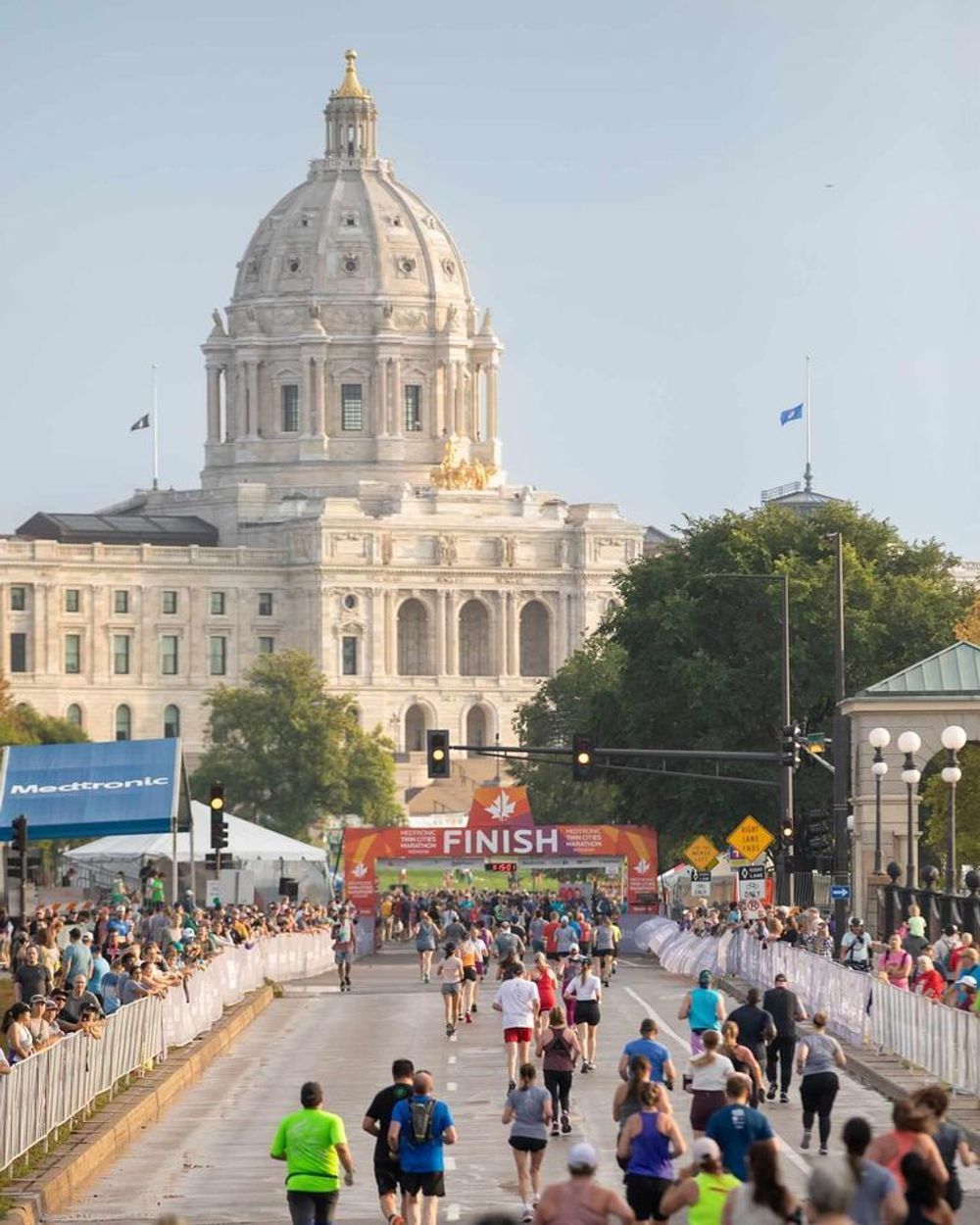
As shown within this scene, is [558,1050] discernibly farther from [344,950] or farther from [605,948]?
[344,950]

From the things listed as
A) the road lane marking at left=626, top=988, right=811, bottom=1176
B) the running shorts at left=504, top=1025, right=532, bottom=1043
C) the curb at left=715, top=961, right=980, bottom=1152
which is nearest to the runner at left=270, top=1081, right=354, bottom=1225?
the road lane marking at left=626, top=988, right=811, bottom=1176

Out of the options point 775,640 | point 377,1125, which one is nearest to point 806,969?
point 377,1125

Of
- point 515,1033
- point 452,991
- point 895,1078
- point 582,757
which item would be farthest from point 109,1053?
point 582,757

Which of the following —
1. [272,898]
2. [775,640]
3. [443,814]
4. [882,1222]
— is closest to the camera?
[882,1222]

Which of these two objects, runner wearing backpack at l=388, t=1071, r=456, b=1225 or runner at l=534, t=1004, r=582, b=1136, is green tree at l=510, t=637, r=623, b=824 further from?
runner wearing backpack at l=388, t=1071, r=456, b=1225

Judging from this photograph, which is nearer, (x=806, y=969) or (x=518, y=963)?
(x=518, y=963)

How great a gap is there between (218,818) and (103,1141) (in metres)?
41.3

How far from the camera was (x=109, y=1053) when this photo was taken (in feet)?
125

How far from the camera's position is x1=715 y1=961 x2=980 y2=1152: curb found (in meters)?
35.5

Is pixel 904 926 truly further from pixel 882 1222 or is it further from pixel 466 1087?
pixel 882 1222

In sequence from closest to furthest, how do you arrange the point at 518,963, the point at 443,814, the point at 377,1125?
1. the point at 377,1125
2. the point at 518,963
3. the point at 443,814

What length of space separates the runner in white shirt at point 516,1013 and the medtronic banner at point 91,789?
99.4ft

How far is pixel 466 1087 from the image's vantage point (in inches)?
1678

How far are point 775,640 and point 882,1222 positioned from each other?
78310 mm
